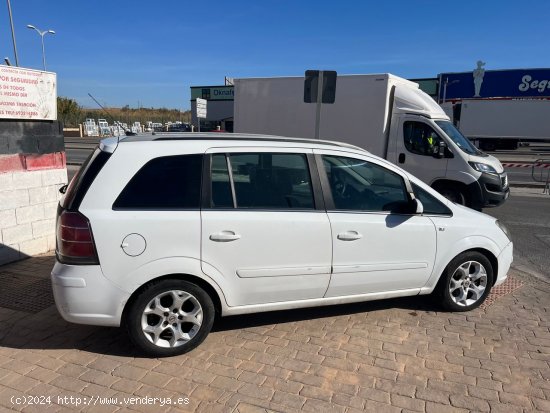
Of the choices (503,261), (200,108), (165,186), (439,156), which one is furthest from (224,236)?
(200,108)

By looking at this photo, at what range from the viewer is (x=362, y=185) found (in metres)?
4.00

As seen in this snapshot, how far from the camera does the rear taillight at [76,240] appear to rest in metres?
3.09

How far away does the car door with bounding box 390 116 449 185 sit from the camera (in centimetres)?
925

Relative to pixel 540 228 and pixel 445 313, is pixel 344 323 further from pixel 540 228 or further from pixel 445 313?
pixel 540 228

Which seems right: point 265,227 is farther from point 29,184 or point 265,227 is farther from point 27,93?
point 27,93

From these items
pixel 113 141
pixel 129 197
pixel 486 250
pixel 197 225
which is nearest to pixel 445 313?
pixel 486 250

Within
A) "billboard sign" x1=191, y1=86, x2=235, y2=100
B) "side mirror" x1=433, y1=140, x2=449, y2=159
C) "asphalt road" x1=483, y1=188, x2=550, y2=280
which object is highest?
"billboard sign" x1=191, y1=86, x2=235, y2=100

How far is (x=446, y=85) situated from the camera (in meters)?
39.1

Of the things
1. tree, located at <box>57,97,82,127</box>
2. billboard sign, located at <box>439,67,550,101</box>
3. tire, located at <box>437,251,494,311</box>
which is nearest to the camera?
tire, located at <box>437,251,494,311</box>

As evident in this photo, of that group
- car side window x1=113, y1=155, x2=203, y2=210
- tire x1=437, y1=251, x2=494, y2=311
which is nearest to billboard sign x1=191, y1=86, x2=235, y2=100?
tire x1=437, y1=251, x2=494, y2=311

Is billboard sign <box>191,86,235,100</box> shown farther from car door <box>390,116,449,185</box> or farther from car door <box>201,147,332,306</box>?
car door <box>201,147,332,306</box>

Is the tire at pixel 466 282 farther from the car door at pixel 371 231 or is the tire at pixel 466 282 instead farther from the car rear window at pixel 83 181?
the car rear window at pixel 83 181

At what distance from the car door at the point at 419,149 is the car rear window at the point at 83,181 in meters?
7.41

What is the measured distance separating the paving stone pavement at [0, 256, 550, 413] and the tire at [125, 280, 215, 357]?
0.38 ft
